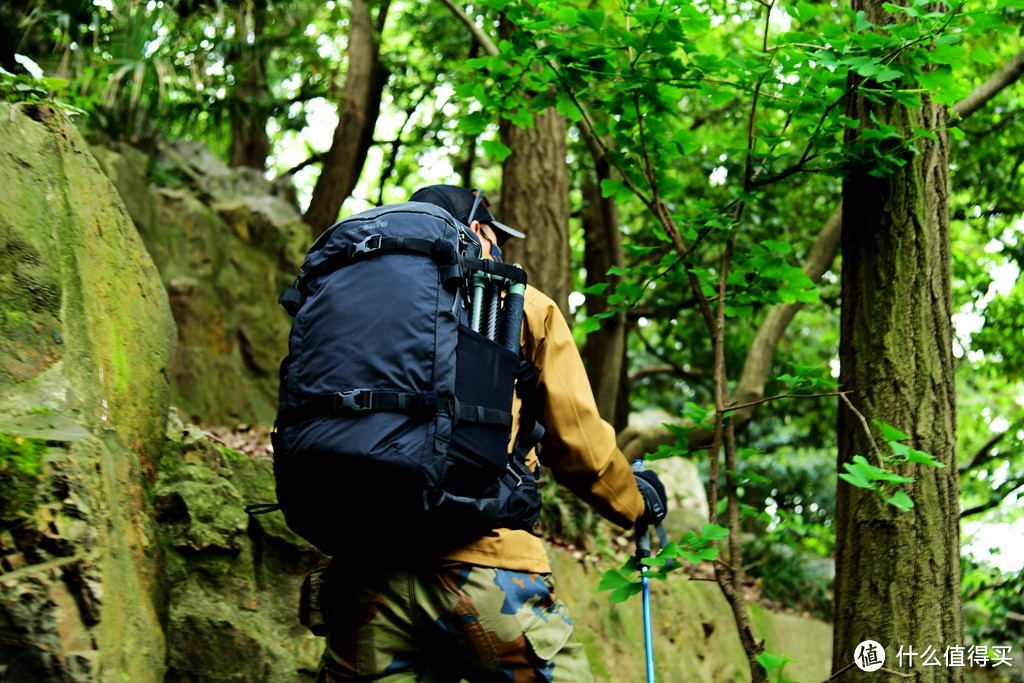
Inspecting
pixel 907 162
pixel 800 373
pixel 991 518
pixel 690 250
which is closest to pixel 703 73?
pixel 690 250

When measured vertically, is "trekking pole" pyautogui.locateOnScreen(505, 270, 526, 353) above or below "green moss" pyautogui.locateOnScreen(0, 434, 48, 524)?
above

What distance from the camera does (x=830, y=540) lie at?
1363 centimetres

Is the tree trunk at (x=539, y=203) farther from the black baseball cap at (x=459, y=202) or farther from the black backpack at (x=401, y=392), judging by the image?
the black backpack at (x=401, y=392)

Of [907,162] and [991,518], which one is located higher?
[907,162]

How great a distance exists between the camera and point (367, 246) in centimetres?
240

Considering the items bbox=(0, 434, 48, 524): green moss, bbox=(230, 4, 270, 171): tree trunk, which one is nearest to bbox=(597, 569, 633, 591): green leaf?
bbox=(0, 434, 48, 524): green moss

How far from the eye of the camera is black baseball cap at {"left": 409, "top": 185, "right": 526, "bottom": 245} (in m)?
2.74

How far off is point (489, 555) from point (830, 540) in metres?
12.5

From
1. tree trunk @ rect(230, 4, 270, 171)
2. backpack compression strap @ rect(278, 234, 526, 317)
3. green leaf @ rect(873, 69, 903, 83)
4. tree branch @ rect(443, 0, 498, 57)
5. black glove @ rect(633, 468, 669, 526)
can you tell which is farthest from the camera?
tree trunk @ rect(230, 4, 270, 171)

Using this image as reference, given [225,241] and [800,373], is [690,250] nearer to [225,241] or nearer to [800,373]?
[800,373]

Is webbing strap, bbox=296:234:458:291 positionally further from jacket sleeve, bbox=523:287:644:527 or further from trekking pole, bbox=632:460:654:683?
trekking pole, bbox=632:460:654:683

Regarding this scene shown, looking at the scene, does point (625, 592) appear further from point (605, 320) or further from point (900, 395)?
point (605, 320)

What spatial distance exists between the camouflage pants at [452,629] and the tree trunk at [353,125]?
789 centimetres

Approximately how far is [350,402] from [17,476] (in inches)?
40.7
